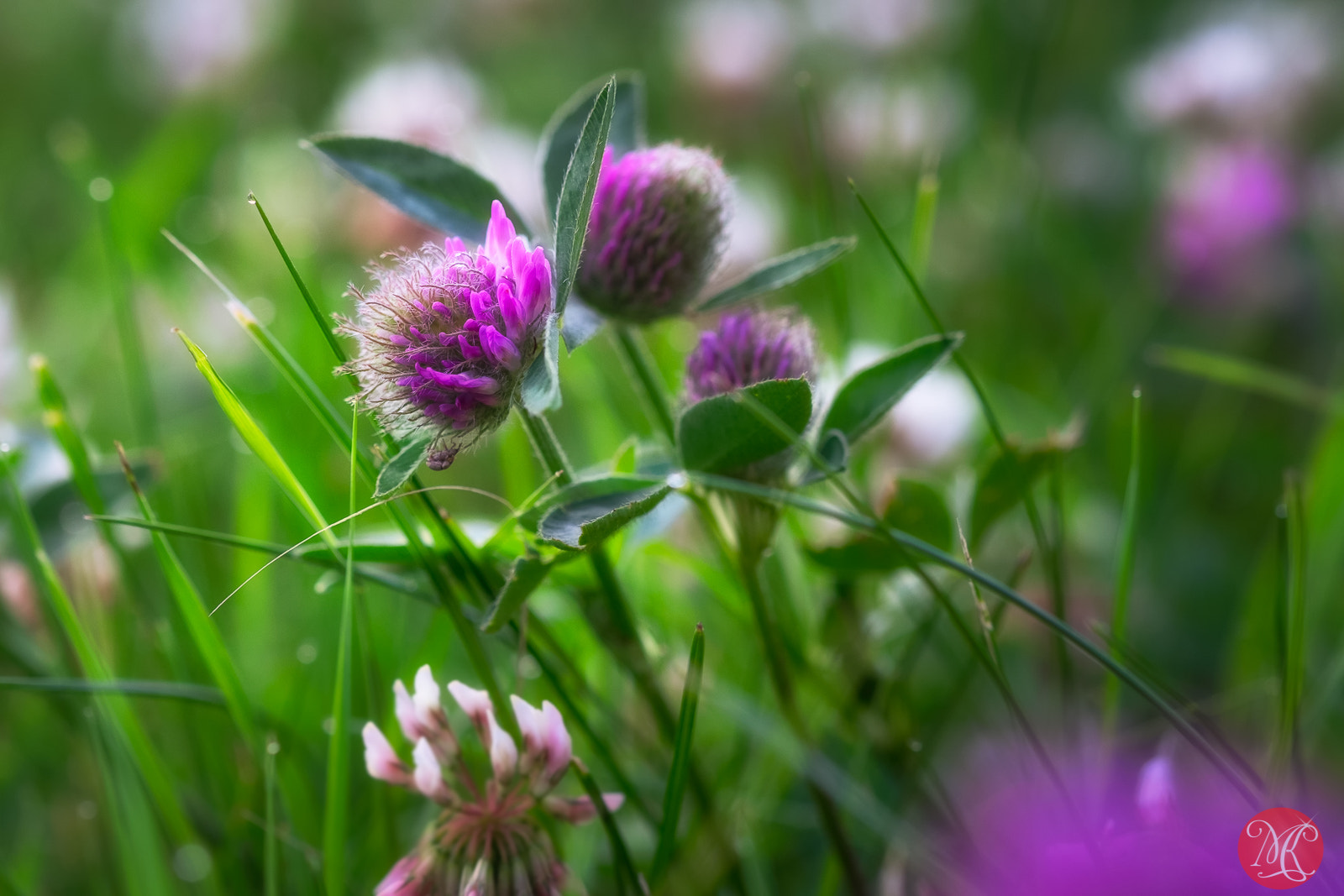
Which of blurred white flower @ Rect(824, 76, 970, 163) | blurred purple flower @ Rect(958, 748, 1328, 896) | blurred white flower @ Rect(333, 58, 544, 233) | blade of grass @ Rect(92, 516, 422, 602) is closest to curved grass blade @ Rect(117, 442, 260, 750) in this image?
blade of grass @ Rect(92, 516, 422, 602)

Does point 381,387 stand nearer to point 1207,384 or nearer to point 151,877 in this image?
point 151,877

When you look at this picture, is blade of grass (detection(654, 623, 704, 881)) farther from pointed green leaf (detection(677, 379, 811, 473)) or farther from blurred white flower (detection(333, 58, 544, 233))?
blurred white flower (detection(333, 58, 544, 233))

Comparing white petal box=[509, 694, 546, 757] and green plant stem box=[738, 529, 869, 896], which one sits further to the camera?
green plant stem box=[738, 529, 869, 896]

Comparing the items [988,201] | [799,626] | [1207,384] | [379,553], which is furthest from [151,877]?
[988,201]

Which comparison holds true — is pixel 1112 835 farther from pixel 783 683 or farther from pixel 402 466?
pixel 402 466

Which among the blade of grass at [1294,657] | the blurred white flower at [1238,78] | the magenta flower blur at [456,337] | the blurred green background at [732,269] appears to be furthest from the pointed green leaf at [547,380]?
the blurred white flower at [1238,78]
